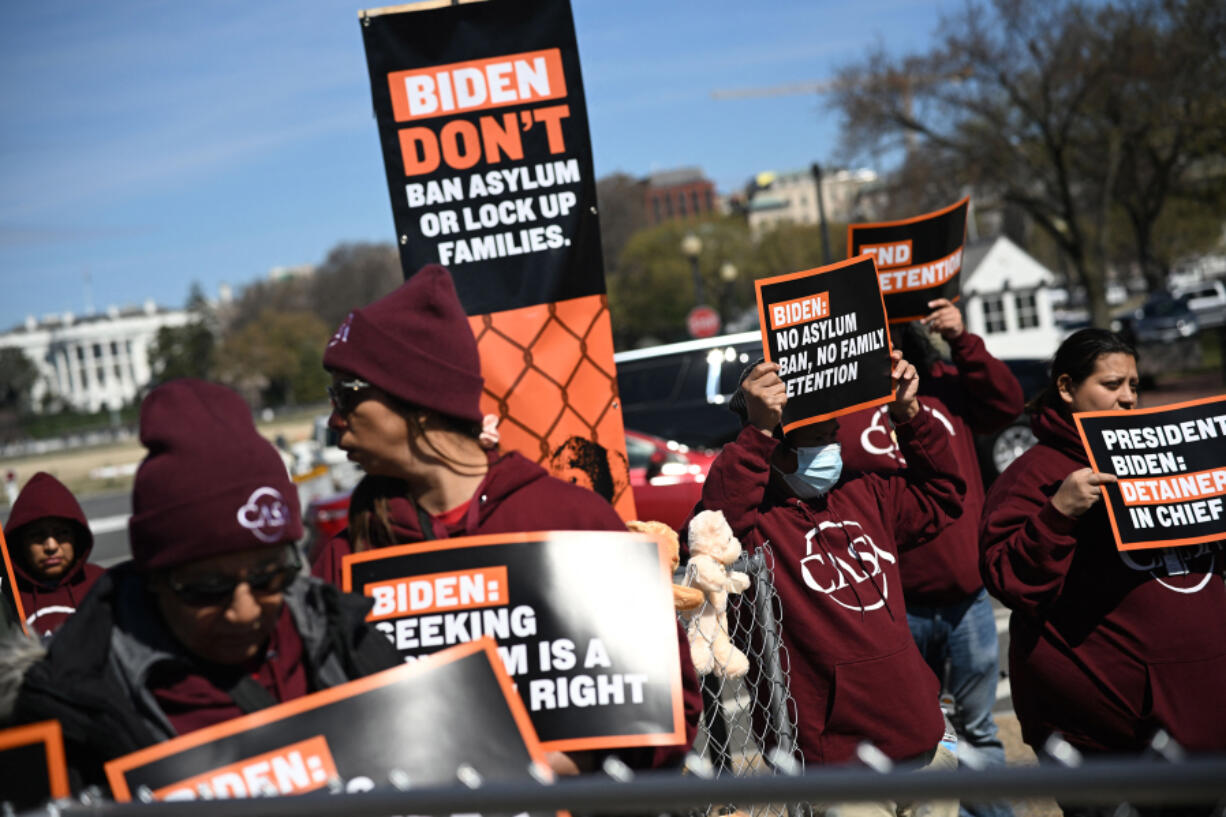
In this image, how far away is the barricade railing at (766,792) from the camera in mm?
1279

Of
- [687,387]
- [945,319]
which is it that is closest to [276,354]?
[687,387]

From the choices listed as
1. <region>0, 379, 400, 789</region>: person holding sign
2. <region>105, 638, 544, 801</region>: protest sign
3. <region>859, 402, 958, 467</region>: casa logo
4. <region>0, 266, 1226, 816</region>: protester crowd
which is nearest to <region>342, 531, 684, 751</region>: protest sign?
<region>0, 266, 1226, 816</region>: protester crowd

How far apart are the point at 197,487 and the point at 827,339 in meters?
1.95

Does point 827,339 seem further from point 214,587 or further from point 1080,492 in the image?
point 214,587

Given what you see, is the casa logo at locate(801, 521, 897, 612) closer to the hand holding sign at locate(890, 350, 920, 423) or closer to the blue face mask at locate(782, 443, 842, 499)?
the blue face mask at locate(782, 443, 842, 499)

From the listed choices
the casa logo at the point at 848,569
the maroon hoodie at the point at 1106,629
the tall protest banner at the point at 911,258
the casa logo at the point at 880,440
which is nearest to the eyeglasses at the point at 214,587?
the casa logo at the point at 848,569

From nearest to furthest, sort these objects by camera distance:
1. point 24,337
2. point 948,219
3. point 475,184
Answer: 1. point 475,184
2. point 948,219
3. point 24,337

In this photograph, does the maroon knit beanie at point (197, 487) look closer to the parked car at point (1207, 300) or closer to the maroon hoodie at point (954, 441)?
the maroon hoodie at point (954, 441)

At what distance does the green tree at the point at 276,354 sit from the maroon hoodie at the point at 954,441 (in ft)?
243

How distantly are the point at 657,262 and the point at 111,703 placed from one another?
59.0 meters

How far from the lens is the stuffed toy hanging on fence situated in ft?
10.2

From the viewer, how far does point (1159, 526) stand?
299cm

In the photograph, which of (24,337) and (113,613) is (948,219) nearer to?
(113,613)

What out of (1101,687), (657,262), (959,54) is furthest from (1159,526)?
(657,262)
